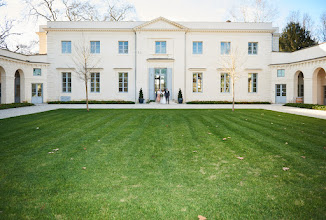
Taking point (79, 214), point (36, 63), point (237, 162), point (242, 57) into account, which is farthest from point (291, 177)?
point (36, 63)

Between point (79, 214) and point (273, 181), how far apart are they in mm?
2814

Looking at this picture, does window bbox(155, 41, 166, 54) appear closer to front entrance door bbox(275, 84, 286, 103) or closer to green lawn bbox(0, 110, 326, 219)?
front entrance door bbox(275, 84, 286, 103)

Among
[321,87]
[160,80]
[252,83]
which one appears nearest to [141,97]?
[160,80]

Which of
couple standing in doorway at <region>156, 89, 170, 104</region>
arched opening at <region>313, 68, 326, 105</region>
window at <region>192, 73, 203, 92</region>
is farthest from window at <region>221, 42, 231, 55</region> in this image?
arched opening at <region>313, 68, 326, 105</region>

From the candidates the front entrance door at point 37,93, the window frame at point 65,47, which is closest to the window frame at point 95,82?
the window frame at point 65,47

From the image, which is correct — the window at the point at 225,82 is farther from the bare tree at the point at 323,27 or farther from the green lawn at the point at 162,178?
the bare tree at the point at 323,27

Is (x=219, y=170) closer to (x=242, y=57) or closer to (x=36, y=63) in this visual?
(x=242, y=57)

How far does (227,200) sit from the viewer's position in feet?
9.70

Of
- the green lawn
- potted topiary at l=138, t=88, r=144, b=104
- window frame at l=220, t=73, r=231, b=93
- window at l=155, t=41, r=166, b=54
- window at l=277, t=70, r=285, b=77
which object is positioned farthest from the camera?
window frame at l=220, t=73, r=231, b=93

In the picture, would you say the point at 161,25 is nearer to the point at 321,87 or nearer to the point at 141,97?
the point at 141,97

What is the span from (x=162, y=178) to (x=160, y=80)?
2188 centimetres

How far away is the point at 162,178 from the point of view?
3.66 metres

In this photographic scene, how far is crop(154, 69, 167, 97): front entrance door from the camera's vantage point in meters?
25.0

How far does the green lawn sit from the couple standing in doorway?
55.7 feet
